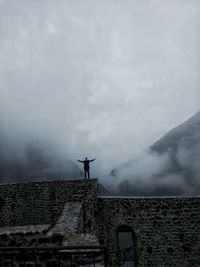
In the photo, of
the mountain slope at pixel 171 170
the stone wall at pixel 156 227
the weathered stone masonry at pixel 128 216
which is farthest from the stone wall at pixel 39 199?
the mountain slope at pixel 171 170

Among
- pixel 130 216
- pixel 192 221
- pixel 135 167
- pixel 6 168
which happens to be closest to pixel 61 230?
pixel 130 216

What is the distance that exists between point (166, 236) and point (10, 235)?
31.1 ft

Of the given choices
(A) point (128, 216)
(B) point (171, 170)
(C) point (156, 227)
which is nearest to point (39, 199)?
(A) point (128, 216)

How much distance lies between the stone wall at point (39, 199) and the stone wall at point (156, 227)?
1.44 meters

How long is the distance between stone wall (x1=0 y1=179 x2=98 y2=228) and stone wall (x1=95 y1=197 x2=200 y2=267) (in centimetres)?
144

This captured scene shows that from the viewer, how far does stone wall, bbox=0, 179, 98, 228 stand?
55.3 ft

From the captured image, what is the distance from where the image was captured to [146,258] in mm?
17234

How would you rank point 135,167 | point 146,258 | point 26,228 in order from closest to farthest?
point 26,228 < point 146,258 < point 135,167

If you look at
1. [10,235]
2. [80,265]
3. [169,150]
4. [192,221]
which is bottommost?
[80,265]

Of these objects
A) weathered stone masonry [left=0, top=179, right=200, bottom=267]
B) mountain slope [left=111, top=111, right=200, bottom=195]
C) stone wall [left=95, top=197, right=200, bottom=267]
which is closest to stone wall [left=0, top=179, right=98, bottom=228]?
weathered stone masonry [left=0, top=179, right=200, bottom=267]

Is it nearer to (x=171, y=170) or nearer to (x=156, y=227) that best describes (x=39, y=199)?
(x=156, y=227)

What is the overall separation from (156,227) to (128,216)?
4.48 ft

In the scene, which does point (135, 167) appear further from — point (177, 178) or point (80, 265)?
point (80, 265)

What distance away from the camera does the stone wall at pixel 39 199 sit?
16.8m
